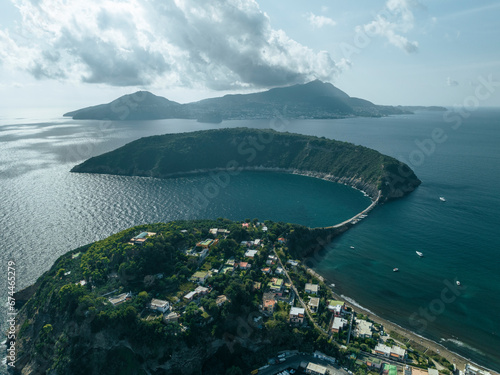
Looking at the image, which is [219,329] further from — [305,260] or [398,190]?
[398,190]

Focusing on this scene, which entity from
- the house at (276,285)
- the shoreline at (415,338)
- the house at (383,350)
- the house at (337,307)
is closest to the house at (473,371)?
the shoreline at (415,338)

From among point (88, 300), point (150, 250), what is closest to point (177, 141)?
point (150, 250)

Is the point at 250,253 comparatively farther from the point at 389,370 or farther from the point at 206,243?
the point at 389,370

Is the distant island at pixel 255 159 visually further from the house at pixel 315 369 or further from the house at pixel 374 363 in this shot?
the house at pixel 315 369

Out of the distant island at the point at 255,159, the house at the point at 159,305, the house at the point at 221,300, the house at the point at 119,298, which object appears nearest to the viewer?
the house at the point at 159,305

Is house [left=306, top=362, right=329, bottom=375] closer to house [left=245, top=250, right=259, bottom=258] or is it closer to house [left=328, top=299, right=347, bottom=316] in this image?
house [left=328, top=299, right=347, bottom=316]

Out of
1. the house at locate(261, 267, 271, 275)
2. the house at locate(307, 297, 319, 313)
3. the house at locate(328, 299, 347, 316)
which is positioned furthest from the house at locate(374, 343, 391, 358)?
the house at locate(261, 267, 271, 275)
